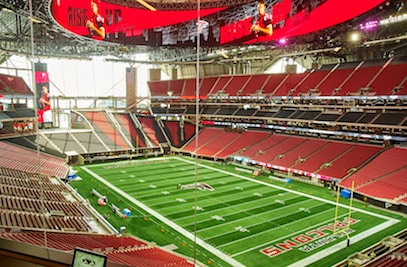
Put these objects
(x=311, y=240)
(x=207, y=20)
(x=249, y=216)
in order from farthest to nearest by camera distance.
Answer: (x=207, y=20) → (x=249, y=216) → (x=311, y=240)

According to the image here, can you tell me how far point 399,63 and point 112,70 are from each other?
1038 inches

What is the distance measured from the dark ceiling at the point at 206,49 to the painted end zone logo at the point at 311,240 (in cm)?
1167

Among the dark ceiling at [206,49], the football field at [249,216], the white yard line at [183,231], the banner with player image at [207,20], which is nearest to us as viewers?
the white yard line at [183,231]

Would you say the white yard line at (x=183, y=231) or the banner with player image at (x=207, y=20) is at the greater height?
the banner with player image at (x=207, y=20)

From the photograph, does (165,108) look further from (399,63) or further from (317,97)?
(399,63)

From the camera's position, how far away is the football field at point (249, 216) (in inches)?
421

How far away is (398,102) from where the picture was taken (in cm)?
2011

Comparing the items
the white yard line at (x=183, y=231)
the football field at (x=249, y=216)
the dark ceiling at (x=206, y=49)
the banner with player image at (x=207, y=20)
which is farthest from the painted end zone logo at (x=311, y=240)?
the dark ceiling at (x=206, y=49)

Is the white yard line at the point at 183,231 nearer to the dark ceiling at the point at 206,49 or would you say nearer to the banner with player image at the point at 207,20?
the banner with player image at the point at 207,20

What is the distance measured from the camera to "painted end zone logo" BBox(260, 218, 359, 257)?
1078 cm

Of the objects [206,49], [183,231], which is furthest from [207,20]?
[183,231]

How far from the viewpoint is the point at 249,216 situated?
44.8ft

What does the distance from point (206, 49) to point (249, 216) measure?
18.1 metres

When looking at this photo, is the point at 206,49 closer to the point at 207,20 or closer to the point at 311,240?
the point at 207,20
